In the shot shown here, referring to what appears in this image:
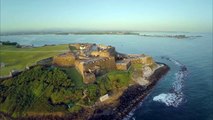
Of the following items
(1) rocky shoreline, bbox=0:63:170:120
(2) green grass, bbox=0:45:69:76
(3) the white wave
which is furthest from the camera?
(2) green grass, bbox=0:45:69:76

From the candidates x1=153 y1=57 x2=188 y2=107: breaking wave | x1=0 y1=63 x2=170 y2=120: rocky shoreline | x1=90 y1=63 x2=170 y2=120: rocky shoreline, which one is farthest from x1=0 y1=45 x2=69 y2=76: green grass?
x1=153 y1=57 x2=188 y2=107: breaking wave

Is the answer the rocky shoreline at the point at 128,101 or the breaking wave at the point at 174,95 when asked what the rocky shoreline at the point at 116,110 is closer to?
the rocky shoreline at the point at 128,101

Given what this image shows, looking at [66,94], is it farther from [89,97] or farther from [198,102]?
[198,102]

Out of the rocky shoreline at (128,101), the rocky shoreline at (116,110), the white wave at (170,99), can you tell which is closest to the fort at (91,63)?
the rocky shoreline at (128,101)

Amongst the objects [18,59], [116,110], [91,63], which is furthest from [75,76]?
[18,59]

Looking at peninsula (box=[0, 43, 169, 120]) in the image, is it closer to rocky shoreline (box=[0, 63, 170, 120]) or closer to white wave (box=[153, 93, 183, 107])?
rocky shoreline (box=[0, 63, 170, 120])

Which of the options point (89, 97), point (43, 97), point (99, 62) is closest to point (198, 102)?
point (89, 97)

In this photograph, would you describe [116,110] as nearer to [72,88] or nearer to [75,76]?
[72,88]

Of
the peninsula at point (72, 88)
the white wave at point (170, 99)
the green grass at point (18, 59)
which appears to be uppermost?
the green grass at point (18, 59)
